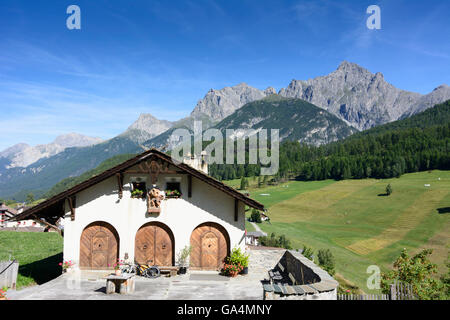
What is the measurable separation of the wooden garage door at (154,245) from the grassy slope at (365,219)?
115ft

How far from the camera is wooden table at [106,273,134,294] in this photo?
13531mm

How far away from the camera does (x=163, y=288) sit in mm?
14719

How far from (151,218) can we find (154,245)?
1.53 m

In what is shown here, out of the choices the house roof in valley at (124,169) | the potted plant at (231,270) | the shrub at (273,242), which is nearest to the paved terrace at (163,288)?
the potted plant at (231,270)

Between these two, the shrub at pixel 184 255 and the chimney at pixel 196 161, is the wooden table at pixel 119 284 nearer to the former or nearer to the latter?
the shrub at pixel 184 255

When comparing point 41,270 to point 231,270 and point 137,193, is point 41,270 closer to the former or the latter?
point 137,193

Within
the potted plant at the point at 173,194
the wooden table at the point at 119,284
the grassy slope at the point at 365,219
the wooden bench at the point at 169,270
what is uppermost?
the potted plant at the point at 173,194

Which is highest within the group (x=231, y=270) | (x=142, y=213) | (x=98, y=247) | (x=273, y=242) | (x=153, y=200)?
(x=153, y=200)

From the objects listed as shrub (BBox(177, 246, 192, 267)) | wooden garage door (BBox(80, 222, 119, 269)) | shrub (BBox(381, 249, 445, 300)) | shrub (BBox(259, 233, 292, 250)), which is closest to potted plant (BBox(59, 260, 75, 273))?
wooden garage door (BBox(80, 222, 119, 269))

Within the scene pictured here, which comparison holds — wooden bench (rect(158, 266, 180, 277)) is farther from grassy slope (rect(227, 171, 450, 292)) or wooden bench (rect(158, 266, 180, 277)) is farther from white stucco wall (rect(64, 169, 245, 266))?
grassy slope (rect(227, 171, 450, 292))

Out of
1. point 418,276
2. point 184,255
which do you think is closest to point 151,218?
point 184,255

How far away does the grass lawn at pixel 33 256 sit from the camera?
61.3 feet

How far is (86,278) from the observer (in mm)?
16469
